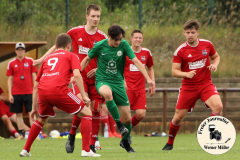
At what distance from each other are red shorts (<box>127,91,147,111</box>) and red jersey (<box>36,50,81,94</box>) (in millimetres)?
4518

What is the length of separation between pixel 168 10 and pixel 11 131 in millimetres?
8252

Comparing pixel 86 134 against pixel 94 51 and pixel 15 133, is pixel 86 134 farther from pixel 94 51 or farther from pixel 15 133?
pixel 15 133

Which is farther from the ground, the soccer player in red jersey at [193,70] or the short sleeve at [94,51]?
the short sleeve at [94,51]

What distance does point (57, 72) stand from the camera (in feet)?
28.7

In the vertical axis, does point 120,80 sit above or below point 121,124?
above

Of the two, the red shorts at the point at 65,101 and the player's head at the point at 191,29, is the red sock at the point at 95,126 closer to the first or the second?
the red shorts at the point at 65,101

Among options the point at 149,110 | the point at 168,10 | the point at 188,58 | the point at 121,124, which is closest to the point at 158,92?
the point at 149,110

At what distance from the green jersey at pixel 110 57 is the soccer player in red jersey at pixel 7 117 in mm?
5896

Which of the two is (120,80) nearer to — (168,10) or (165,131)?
(165,131)

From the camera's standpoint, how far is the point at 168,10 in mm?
21000

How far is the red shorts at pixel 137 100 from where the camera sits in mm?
13164

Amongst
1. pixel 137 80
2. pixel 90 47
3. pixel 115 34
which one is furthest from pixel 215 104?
pixel 137 80

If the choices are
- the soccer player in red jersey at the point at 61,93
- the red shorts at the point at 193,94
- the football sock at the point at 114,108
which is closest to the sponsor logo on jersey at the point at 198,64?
the red shorts at the point at 193,94

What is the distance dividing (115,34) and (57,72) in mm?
1237
